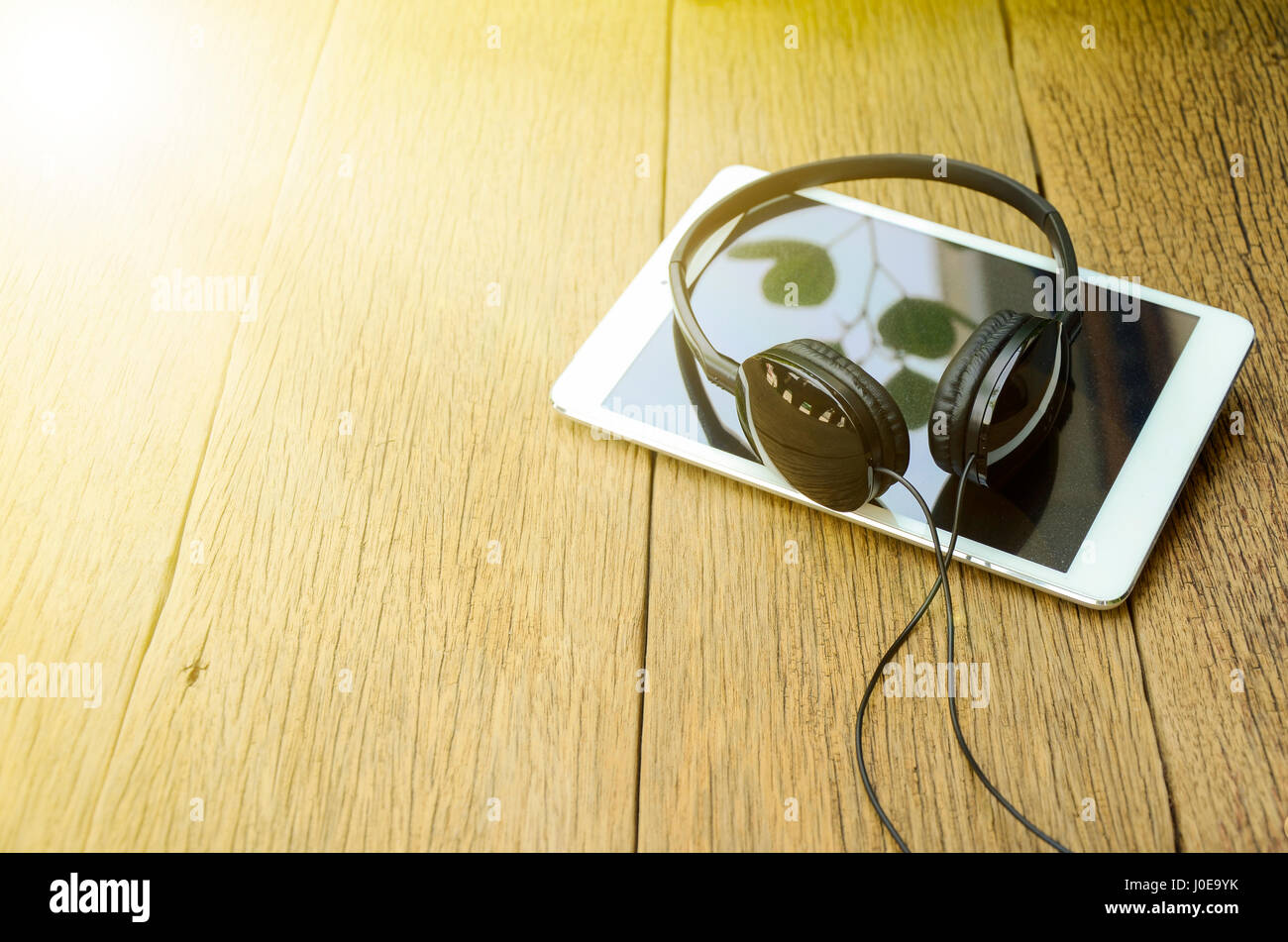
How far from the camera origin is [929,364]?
0.66 meters

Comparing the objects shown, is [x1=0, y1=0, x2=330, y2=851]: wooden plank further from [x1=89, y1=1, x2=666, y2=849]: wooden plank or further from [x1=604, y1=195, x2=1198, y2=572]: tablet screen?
[x1=604, y1=195, x2=1198, y2=572]: tablet screen

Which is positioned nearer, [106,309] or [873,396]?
[873,396]

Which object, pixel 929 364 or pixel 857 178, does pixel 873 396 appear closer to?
pixel 929 364

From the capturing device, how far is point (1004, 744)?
1.75ft

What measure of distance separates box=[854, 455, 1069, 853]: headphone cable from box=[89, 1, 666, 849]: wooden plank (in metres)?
0.12

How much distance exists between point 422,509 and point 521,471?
67mm

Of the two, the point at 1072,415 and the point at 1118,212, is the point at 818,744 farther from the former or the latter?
the point at 1118,212

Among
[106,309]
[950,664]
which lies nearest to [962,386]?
[950,664]

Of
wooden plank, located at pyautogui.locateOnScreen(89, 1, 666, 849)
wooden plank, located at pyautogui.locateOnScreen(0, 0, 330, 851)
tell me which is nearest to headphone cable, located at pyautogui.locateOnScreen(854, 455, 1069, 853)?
wooden plank, located at pyautogui.locateOnScreen(89, 1, 666, 849)

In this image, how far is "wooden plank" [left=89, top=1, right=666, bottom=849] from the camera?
535 mm

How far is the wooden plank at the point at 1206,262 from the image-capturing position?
0.53m

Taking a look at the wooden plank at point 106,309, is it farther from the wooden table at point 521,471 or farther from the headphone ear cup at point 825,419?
the headphone ear cup at point 825,419
